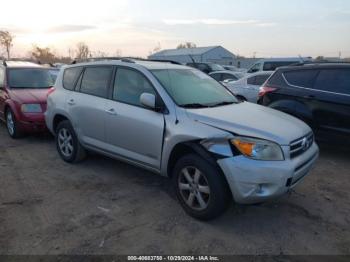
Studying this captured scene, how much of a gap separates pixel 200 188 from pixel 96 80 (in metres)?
2.51

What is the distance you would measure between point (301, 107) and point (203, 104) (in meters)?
2.80

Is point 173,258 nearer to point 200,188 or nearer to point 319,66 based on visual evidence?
point 200,188

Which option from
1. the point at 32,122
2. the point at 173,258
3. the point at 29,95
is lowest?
the point at 173,258

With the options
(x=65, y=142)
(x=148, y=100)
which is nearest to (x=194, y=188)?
(x=148, y=100)

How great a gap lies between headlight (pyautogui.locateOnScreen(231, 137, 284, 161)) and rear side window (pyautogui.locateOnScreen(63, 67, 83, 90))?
3.24 metres

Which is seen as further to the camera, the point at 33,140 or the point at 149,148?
the point at 33,140

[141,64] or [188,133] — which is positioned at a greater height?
[141,64]

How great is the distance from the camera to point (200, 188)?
383cm

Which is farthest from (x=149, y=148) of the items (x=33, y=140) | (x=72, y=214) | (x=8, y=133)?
(x=8, y=133)

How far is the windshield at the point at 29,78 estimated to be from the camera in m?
8.10

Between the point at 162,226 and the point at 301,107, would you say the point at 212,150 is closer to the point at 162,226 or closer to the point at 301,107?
A: the point at 162,226

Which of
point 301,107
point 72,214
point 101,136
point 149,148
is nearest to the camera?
point 72,214

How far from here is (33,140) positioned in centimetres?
756

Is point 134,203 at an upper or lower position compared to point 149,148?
lower
